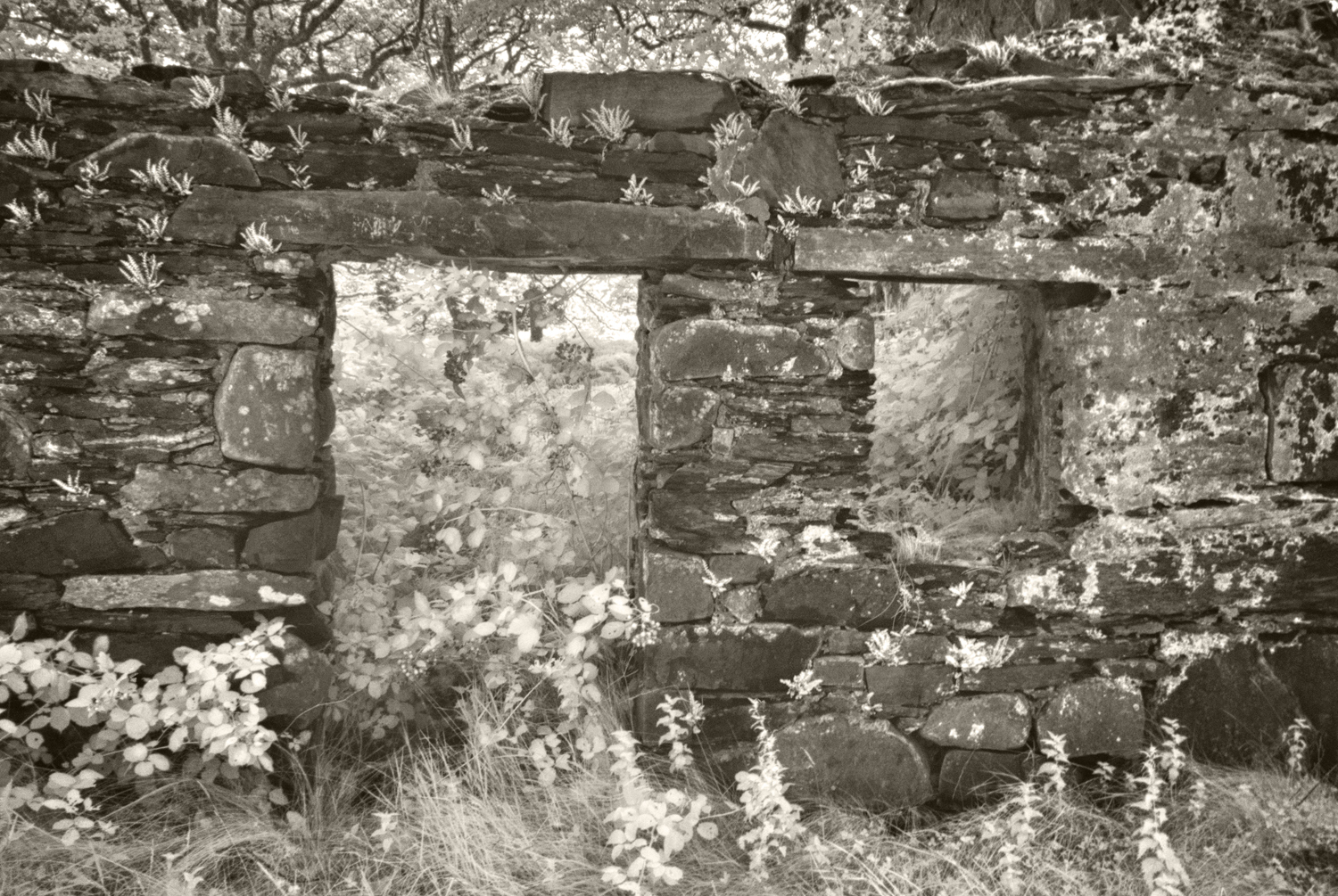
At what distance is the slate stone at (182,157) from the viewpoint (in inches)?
104

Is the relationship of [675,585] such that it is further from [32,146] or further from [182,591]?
[32,146]

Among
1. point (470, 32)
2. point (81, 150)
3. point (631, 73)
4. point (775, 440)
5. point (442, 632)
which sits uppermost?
point (470, 32)

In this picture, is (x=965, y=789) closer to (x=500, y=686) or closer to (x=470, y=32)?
(x=500, y=686)

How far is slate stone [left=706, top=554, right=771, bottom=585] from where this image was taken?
2.91 m

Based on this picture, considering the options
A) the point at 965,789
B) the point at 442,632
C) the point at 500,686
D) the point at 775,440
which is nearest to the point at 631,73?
the point at 775,440

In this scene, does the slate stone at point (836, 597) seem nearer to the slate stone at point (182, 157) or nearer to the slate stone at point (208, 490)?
the slate stone at point (208, 490)

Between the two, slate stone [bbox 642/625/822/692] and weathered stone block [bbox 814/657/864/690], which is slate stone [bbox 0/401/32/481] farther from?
weathered stone block [bbox 814/657/864/690]

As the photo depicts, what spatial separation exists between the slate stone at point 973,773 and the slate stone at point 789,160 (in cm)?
202

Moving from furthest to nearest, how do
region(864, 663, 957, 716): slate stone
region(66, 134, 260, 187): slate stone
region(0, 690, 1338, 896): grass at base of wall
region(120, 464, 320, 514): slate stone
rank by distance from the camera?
region(864, 663, 957, 716): slate stone
region(120, 464, 320, 514): slate stone
region(66, 134, 260, 187): slate stone
region(0, 690, 1338, 896): grass at base of wall

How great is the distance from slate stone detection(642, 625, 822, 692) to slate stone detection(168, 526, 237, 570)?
4.75ft

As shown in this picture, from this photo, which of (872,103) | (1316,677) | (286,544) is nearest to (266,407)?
(286,544)

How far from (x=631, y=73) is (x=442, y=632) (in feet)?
6.36

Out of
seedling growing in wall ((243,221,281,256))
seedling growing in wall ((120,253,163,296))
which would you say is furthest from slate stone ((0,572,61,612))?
seedling growing in wall ((243,221,281,256))

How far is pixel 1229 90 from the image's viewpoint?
9.55 ft
